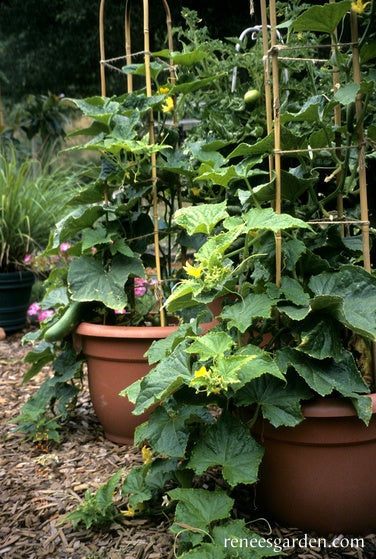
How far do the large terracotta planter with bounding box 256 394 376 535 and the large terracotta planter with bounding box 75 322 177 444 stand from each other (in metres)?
0.61

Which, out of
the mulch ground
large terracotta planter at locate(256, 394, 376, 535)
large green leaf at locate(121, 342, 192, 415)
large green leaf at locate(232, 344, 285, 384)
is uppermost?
large green leaf at locate(232, 344, 285, 384)

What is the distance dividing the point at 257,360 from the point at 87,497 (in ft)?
1.94

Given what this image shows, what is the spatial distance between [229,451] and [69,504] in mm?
587

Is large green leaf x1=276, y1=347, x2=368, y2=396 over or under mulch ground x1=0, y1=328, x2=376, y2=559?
over

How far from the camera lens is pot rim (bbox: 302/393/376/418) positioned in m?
1.39

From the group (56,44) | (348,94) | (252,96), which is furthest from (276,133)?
(56,44)

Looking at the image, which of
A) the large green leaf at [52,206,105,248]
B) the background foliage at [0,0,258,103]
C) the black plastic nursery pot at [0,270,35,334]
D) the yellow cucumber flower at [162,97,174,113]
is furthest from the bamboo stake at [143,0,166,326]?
the background foliage at [0,0,258,103]

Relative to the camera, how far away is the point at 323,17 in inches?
52.8

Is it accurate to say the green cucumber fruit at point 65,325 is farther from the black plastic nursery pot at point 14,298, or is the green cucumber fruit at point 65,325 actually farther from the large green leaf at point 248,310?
the black plastic nursery pot at point 14,298

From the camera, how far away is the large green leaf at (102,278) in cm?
193

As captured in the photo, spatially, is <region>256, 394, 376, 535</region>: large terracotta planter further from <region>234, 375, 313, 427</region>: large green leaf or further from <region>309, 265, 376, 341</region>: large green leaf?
<region>309, 265, 376, 341</region>: large green leaf

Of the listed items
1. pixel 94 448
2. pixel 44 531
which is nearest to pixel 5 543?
pixel 44 531

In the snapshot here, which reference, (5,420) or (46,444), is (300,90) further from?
(5,420)

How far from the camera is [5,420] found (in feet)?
7.93
